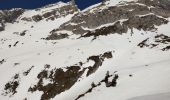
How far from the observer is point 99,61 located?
66812 mm

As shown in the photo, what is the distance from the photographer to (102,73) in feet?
203

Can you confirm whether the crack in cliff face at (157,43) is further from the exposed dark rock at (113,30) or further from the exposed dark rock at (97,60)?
the exposed dark rock at (113,30)

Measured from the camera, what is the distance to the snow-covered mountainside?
Answer: 5088 cm

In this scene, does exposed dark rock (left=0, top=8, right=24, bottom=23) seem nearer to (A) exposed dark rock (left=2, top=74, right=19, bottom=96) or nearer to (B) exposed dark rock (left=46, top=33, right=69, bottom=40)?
(B) exposed dark rock (left=46, top=33, right=69, bottom=40)

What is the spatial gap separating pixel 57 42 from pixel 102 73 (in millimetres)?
31569

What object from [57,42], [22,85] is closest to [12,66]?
[22,85]

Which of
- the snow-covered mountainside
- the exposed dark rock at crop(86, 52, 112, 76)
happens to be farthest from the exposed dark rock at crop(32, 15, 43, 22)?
the exposed dark rock at crop(86, 52, 112, 76)

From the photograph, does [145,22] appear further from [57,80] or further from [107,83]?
[107,83]

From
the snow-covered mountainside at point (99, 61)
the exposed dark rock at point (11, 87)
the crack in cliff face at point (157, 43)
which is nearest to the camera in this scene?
the snow-covered mountainside at point (99, 61)

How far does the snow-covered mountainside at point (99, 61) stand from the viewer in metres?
50.9

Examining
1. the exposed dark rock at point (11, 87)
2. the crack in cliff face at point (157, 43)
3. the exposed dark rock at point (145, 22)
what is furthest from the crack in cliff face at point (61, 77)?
the exposed dark rock at point (145, 22)

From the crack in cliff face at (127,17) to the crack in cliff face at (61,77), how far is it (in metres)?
22.5

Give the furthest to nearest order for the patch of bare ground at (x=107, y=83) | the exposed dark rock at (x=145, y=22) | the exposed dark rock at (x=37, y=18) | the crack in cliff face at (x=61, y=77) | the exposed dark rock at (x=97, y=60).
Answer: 1. the exposed dark rock at (x=37, y=18)
2. the exposed dark rock at (x=145, y=22)
3. the exposed dark rock at (x=97, y=60)
4. the crack in cliff face at (x=61, y=77)
5. the patch of bare ground at (x=107, y=83)

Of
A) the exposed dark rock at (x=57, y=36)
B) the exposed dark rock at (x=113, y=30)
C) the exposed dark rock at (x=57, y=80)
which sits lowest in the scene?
the exposed dark rock at (x=57, y=36)
